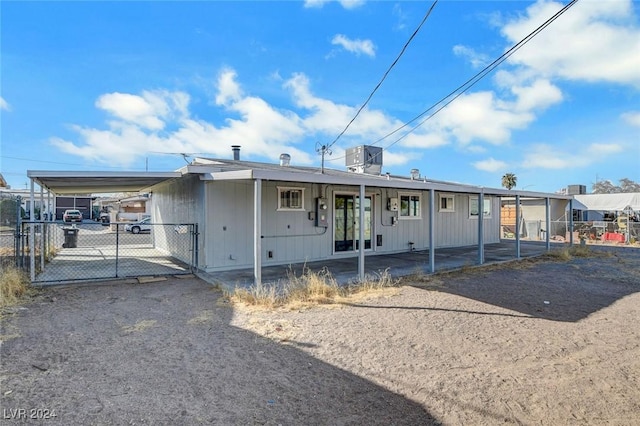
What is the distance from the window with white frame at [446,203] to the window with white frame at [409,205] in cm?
127

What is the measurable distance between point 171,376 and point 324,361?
5.05 ft

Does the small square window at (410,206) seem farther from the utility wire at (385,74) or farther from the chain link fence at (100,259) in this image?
the chain link fence at (100,259)

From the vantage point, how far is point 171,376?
3.40 m

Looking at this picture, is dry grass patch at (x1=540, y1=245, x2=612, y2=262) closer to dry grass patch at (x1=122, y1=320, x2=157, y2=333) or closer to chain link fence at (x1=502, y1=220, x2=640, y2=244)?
chain link fence at (x1=502, y1=220, x2=640, y2=244)

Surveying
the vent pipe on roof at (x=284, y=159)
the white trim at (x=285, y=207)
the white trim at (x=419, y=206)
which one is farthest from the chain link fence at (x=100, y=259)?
the white trim at (x=419, y=206)

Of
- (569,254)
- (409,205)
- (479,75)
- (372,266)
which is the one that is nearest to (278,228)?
(372,266)

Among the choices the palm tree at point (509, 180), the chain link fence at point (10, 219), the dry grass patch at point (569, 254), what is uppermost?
the palm tree at point (509, 180)

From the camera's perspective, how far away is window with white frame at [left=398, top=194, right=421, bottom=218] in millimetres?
12914

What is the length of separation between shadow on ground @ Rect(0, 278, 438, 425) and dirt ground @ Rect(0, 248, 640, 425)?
0.6 inches

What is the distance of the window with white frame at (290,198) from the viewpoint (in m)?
9.81

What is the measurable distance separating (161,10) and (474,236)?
14357 mm

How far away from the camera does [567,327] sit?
4.98m

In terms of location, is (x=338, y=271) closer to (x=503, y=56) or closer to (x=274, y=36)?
(x=503, y=56)

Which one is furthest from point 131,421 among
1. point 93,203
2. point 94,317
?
point 93,203
